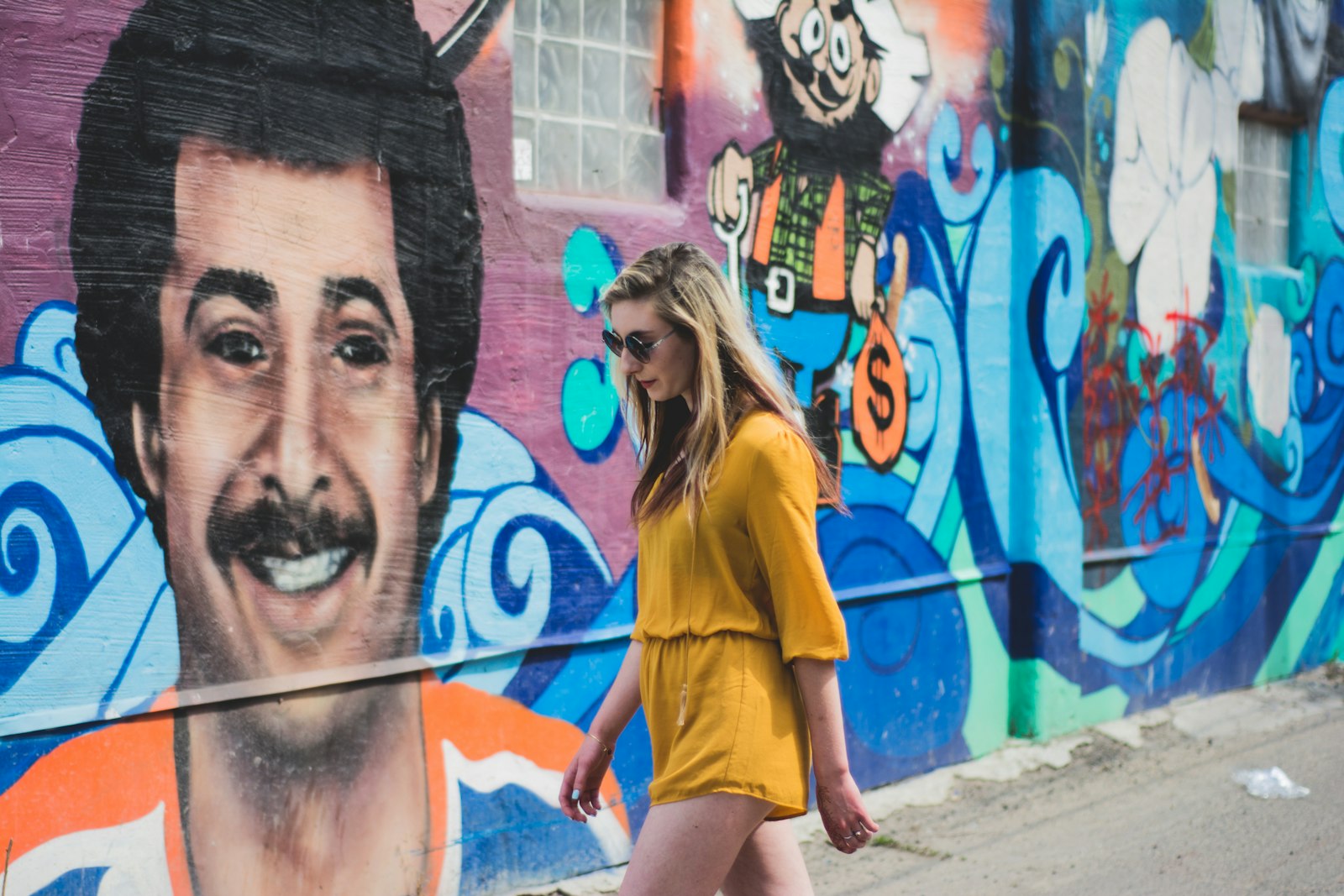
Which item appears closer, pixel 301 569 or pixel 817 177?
pixel 301 569

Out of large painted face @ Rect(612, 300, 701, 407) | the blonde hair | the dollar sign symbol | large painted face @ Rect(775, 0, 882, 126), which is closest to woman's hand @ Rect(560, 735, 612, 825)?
the blonde hair

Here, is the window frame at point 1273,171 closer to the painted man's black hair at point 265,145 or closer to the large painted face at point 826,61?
the large painted face at point 826,61

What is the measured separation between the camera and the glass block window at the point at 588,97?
4348 millimetres

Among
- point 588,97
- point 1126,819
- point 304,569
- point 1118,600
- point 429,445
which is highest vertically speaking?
point 588,97

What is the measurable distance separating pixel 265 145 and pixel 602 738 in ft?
6.69

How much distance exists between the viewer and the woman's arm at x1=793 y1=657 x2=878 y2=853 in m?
2.25

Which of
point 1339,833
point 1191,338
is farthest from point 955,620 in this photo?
point 1191,338

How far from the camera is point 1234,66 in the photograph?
7.23 meters

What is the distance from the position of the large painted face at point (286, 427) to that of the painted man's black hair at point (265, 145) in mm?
50

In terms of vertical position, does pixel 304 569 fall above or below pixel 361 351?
below

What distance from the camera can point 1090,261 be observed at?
638 centimetres

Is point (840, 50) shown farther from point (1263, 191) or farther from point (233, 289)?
point (1263, 191)

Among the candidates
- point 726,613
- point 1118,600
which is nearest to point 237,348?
point 726,613

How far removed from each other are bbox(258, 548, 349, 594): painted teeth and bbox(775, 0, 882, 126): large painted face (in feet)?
8.59
